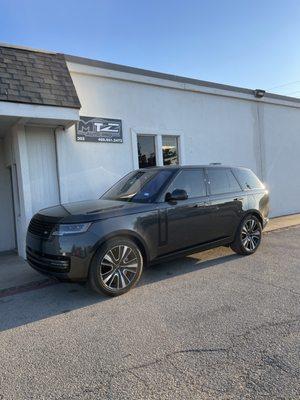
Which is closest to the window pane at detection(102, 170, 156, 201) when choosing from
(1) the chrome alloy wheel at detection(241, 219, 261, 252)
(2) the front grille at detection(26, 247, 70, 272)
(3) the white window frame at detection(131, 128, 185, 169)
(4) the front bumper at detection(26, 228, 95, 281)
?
(4) the front bumper at detection(26, 228, 95, 281)

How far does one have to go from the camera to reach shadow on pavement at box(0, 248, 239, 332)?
476cm

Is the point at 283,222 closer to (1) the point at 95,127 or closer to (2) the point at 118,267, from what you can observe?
(1) the point at 95,127

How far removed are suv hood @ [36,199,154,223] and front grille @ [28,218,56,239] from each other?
80 mm

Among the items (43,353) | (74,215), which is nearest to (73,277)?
(74,215)

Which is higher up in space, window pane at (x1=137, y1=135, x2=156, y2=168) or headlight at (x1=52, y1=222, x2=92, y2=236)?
window pane at (x1=137, y1=135, x2=156, y2=168)

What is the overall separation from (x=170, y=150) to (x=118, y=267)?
19.0 feet

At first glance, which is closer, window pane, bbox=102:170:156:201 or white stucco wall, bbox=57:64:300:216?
window pane, bbox=102:170:156:201

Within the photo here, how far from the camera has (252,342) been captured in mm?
3750

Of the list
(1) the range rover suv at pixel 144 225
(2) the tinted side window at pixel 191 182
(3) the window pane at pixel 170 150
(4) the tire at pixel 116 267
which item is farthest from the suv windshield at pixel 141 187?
(3) the window pane at pixel 170 150

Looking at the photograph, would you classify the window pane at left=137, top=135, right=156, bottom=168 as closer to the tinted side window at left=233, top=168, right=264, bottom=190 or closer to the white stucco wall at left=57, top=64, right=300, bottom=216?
the white stucco wall at left=57, top=64, right=300, bottom=216

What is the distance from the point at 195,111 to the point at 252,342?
27.1ft

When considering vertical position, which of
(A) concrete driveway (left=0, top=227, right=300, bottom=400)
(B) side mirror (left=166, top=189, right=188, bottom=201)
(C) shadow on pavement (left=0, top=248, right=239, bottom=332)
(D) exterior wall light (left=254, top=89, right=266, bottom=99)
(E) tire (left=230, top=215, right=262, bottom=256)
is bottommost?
(A) concrete driveway (left=0, top=227, right=300, bottom=400)

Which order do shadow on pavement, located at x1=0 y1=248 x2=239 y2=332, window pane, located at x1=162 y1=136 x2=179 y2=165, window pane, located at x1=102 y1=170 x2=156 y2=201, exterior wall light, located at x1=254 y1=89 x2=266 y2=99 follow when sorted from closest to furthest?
1. shadow on pavement, located at x1=0 y1=248 x2=239 y2=332
2. window pane, located at x1=102 y1=170 x2=156 y2=201
3. window pane, located at x1=162 y1=136 x2=179 y2=165
4. exterior wall light, located at x1=254 y1=89 x2=266 y2=99

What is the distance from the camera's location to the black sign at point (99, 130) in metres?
8.60
